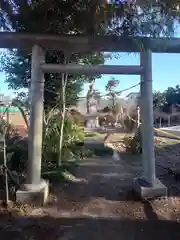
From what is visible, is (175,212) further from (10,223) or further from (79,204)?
(10,223)

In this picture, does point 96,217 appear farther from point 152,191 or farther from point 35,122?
point 35,122

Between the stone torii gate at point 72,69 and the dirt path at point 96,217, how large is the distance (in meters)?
0.29

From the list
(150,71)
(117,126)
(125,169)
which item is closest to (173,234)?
(150,71)

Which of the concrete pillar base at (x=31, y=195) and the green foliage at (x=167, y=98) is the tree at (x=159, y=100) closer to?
the green foliage at (x=167, y=98)

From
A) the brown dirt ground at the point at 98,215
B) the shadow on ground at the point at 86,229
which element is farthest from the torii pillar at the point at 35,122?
the shadow on ground at the point at 86,229

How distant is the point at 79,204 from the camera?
3.35m

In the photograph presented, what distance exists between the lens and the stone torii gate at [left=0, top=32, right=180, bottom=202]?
3.31 metres

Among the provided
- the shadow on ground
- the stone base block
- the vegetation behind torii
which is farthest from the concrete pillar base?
the vegetation behind torii

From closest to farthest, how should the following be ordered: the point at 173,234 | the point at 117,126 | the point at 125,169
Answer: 1. the point at 173,234
2. the point at 125,169
3. the point at 117,126

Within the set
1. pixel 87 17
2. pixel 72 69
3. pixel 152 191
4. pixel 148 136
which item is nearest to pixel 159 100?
pixel 148 136

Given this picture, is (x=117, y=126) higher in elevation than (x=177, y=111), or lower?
lower

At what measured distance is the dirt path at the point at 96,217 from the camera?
2.50 metres

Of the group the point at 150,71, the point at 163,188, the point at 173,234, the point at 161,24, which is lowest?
the point at 173,234

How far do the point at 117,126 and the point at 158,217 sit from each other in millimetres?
6559
